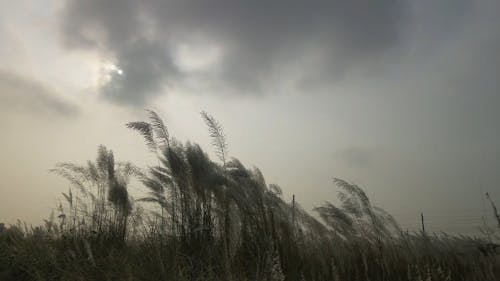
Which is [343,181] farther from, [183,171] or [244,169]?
[183,171]

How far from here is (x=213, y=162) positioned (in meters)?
5.67

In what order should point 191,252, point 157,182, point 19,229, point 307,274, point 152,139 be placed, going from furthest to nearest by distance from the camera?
point 19,229 < point 157,182 < point 152,139 < point 191,252 < point 307,274

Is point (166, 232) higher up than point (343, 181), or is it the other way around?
point (343, 181)

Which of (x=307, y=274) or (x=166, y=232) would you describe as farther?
(x=166, y=232)

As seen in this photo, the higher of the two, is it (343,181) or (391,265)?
(343,181)

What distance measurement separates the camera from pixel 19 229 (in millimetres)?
7250

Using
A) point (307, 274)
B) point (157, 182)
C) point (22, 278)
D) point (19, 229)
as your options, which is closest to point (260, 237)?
point (307, 274)

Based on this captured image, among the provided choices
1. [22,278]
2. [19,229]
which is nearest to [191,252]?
[22,278]

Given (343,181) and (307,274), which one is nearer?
(307,274)

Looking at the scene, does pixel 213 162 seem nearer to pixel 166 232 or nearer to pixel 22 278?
pixel 166 232

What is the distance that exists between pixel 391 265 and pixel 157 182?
127 inches

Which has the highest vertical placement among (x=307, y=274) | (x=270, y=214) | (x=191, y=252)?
(x=270, y=214)

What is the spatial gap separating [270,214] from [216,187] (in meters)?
0.78

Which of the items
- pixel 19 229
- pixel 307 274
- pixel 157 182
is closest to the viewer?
pixel 307 274
